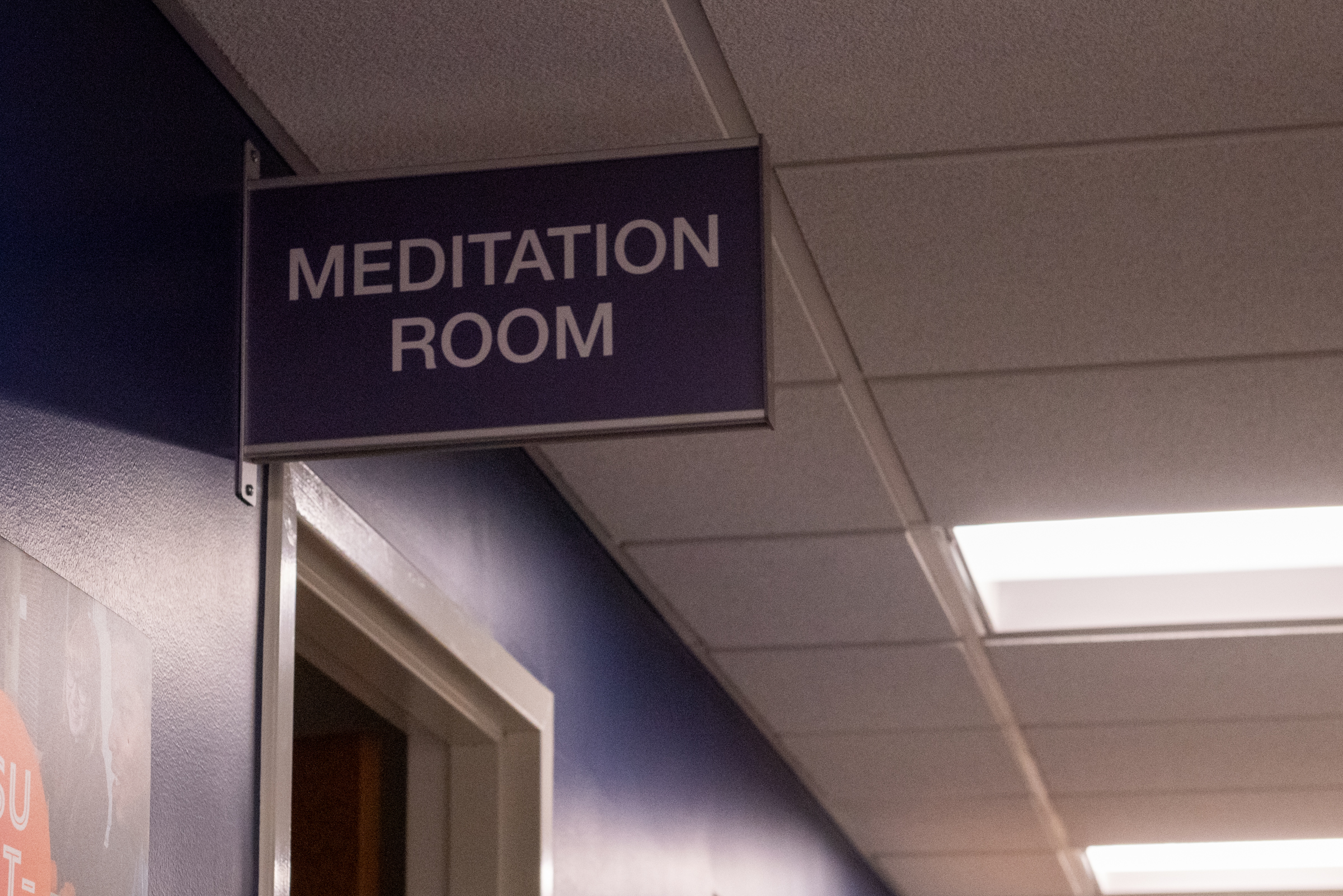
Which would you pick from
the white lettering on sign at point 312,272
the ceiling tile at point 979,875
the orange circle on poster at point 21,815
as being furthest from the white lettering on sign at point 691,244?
Result: the ceiling tile at point 979,875

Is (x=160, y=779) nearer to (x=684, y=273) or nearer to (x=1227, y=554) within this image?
(x=684, y=273)

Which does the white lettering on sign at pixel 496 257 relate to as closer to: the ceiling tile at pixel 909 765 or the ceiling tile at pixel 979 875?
the ceiling tile at pixel 909 765

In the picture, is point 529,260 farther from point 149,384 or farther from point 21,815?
point 21,815

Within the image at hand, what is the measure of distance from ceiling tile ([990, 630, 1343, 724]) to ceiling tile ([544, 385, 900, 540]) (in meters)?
0.98

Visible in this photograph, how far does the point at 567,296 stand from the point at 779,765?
3.33 metres

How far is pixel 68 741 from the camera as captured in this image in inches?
62.2

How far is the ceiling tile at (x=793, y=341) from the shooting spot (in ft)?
8.45

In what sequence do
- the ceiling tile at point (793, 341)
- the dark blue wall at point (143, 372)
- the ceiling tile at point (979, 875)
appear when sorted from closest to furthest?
the dark blue wall at point (143, 372) < the ceiling tile at point (793, 341) < the ceiling tile at point (979, 875)

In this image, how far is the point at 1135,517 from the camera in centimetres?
372

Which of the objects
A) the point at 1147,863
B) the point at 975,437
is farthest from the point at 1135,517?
the point at 1147,863

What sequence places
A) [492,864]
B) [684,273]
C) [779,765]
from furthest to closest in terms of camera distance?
[779,765] < [492,864] < [684,273]

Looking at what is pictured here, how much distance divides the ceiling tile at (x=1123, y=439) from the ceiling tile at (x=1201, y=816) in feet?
8.15

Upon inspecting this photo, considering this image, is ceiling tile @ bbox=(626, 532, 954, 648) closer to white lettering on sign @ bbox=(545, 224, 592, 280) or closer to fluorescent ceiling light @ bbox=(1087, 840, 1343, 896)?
white lettering on sign @ bbox=(545, 224, 592, 280)

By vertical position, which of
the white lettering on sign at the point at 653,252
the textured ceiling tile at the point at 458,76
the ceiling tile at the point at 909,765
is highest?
the textured ceiling tile at the point at 458,76
